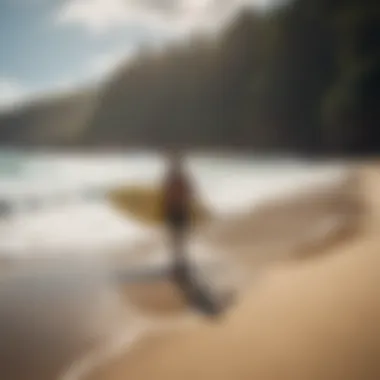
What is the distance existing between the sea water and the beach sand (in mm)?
49

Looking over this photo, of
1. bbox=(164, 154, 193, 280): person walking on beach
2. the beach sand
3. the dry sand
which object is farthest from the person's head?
the dry sand

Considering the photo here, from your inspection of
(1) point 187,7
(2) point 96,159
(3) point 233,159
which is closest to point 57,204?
(2) point 96,159

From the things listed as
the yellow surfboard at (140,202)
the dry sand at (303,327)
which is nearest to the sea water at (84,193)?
the yellow surfboard at (140,202)

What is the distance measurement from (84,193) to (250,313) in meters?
0.40

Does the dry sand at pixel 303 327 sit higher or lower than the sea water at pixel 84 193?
lower

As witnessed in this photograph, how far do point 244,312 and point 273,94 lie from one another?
0.44 m

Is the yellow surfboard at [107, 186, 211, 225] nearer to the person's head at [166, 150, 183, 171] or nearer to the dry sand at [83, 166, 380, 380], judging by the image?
the person's head at [166, 150, 183, 171]

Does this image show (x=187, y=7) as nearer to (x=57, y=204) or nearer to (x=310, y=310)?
(x=57, y=204)

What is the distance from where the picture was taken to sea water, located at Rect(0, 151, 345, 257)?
4.33ft

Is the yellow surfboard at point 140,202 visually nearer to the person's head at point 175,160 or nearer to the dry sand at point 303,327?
the person's head at point 175,160

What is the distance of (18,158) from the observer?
1.33 meters

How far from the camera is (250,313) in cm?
134

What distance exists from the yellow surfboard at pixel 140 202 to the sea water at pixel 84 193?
0.01 metres

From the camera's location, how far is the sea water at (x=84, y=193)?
4.33 feet
